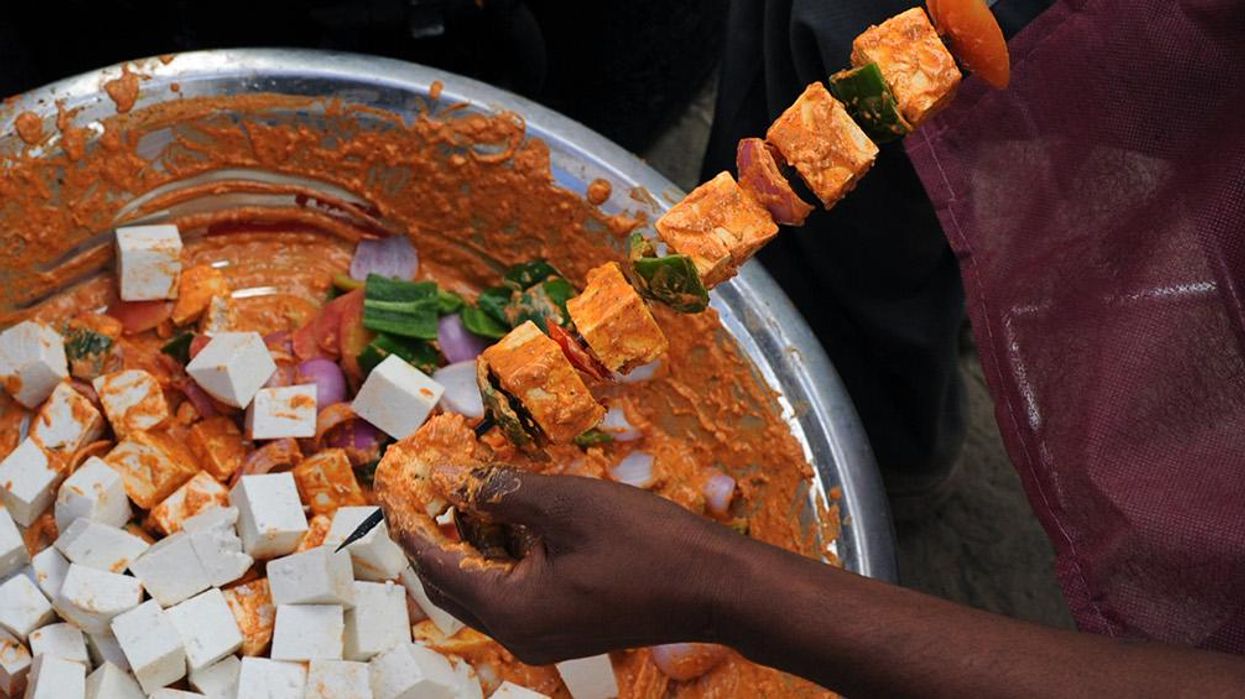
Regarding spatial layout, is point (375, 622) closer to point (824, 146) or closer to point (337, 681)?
point (337, 681)

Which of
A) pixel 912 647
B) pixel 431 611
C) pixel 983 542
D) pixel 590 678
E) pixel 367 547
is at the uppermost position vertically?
pixel 912 647

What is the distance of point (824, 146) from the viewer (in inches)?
51.6

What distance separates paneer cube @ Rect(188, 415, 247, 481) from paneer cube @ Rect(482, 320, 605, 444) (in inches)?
26.9

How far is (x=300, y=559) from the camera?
160cm

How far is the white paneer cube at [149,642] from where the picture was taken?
5.05 ft

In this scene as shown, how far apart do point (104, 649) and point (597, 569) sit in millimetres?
817

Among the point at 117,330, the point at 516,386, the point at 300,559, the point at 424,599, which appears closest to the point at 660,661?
the point at 424,599

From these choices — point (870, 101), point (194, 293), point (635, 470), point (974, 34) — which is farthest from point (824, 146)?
point (194, 293)

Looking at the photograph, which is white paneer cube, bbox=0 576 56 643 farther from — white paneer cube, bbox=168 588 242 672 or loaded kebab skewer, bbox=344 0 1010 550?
loaded kebab skewer, bbox=344 0 1010 550

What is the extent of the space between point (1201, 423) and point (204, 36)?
1.68 meters

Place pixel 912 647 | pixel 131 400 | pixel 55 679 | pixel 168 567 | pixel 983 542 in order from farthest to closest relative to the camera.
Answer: pixel 983 542
pixel 131 400
pixel 168 567
pixel 55 679
pixel 912 647

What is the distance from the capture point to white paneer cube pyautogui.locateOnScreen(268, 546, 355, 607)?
1.59 meters

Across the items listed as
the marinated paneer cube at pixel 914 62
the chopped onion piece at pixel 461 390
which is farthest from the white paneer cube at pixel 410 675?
the marinated paneer cube at pixel 914 62

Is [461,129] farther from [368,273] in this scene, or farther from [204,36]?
[204,36]
